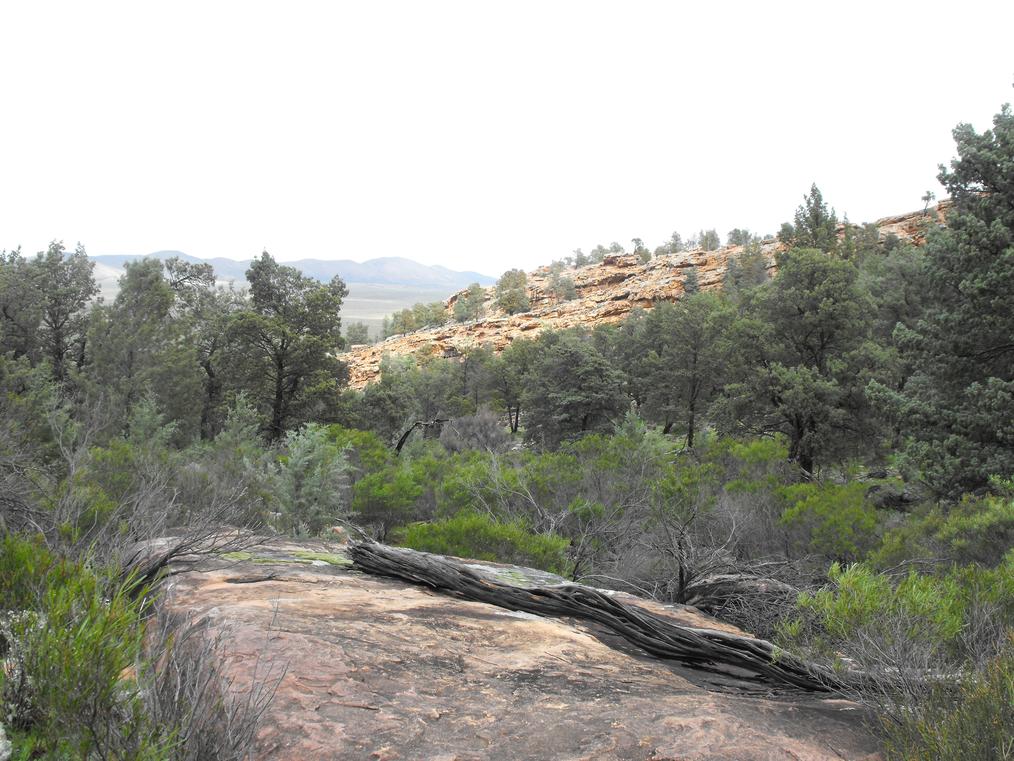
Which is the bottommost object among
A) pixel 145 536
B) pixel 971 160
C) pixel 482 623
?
pixel 482 623

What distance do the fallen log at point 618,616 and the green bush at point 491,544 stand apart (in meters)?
3.49

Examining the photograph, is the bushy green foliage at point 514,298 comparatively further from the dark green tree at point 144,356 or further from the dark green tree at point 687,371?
the dark green tree at point 144,356

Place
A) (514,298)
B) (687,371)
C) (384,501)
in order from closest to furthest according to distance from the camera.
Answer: (384,501), (687,371), (514,298)

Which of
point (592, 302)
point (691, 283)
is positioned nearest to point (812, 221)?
point (691, 283)

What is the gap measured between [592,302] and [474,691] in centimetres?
7474

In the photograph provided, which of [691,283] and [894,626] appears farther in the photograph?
[691,283]

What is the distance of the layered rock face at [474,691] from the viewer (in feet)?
8.68

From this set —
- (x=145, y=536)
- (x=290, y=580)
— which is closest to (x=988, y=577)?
(x=290, y=580)

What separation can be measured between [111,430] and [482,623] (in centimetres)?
1830

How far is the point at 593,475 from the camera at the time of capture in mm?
14133

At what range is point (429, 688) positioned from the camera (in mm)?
3145

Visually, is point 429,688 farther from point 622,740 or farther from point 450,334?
Answer: point 450,334

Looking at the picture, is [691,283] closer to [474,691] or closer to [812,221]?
[812,221]

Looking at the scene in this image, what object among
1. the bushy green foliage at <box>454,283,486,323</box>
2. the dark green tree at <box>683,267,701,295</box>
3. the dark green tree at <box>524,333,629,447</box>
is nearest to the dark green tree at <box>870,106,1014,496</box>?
the dark green tree at <box>524,333,629,447</box>
